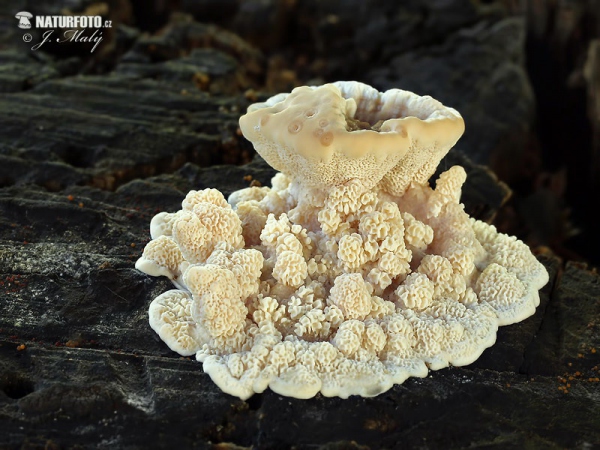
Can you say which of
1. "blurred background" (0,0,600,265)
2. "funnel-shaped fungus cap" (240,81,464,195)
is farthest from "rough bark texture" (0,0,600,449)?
"funnel-shaped fungus cap" (240,81,464,195)

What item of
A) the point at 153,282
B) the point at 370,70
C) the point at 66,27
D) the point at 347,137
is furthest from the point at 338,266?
the point at 370,70

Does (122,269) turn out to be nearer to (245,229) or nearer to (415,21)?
(245,229)

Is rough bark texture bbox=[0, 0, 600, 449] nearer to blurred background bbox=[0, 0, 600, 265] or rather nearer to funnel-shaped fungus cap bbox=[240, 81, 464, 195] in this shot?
blurred background bbox=[0, 0, 600, 265]

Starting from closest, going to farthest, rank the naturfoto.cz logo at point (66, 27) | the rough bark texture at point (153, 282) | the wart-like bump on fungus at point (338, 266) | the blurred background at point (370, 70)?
the rough bark texture at point (153, 282) → the wart-like bump on fungus at point (338, 266) → the blurred background at point (370, 70) → the naturfoto.cz logo at point (66, 27)

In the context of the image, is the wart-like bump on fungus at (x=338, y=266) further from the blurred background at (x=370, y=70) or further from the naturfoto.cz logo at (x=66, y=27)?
the naturfoto.cz logo at (x=66, y=27)

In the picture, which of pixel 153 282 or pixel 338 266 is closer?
pixel 338 266

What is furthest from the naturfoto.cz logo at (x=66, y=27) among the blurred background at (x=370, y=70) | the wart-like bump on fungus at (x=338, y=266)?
the wart-like bump on fungus at (x=338, y=266)

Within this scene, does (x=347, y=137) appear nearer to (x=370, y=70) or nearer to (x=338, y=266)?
(x=338, y=266)
